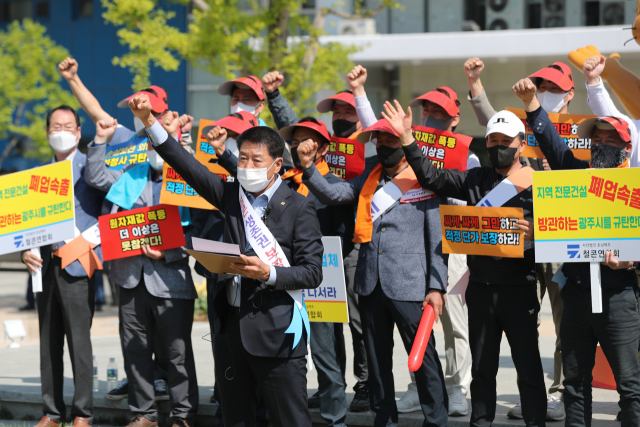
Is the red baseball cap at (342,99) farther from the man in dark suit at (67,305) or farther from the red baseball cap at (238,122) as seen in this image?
the man in dark suit at (67,305)

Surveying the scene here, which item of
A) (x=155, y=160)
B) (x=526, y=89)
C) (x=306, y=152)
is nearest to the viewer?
(x=526, y=89)

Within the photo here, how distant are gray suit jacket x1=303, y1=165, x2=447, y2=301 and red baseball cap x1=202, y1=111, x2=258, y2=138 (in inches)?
31.1

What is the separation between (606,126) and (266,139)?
7.40ft

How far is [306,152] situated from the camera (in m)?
5.32

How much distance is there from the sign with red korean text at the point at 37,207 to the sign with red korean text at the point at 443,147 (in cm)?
280

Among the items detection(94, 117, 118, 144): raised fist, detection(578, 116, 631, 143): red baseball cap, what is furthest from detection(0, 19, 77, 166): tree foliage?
detection(578, 116, 631, 143): red baseball cap

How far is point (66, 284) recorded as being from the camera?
20.5 feet

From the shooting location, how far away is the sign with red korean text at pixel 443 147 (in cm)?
580

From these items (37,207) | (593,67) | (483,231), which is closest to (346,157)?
(483,231)

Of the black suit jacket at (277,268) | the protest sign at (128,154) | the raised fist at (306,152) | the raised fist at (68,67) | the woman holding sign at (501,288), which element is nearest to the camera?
the black suit jacket at (277,268)

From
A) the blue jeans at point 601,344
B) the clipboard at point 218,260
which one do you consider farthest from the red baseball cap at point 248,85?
the blue jeans at point 601,344

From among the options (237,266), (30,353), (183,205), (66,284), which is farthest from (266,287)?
(30,353)

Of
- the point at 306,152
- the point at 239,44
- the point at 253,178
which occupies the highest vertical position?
the point at 239,44

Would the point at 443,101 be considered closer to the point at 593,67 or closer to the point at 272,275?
the point at 593,67
